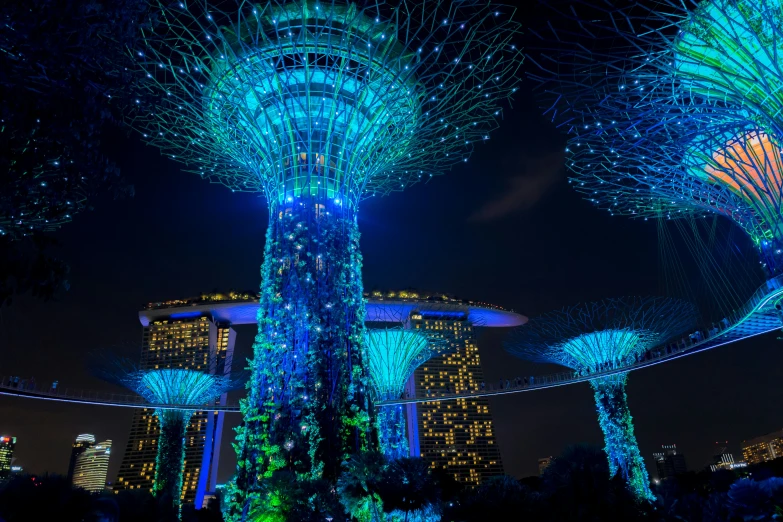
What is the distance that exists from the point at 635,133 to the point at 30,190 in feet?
46.2

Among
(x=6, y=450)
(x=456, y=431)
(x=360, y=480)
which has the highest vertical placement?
(x=6, y=450)

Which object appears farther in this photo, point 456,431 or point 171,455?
point 456,431

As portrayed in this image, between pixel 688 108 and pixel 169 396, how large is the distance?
28304mm

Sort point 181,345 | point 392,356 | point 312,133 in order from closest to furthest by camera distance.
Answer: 1. point 312,133
2. point 392,356
3. point 181,345

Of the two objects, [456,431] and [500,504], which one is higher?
[456,431]

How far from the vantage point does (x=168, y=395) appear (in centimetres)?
2980

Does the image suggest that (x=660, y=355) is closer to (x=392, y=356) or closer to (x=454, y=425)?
(x=392, y=356)

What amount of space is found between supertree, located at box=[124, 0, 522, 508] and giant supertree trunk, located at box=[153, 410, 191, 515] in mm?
18168

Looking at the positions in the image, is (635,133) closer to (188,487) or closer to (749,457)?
(188,487)

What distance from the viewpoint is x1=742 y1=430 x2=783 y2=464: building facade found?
389 feet

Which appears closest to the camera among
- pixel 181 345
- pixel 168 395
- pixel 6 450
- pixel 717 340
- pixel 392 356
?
pixel 717 340

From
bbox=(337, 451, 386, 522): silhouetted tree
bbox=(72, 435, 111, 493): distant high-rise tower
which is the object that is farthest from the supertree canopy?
bbox=(72, 435, 111, 493): distant high-rise tower

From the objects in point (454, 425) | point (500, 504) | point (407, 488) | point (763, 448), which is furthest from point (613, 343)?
point (763, 448)

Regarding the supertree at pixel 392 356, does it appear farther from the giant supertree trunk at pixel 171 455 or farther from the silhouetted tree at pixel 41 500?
the silhouetted tree at pixel 41 500
